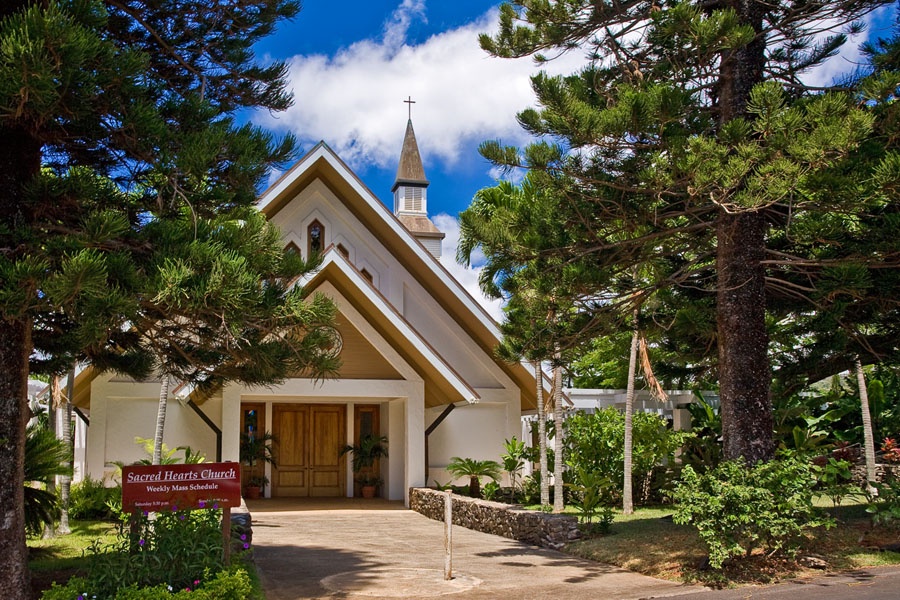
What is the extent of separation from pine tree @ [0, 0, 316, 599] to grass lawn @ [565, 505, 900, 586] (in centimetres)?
476

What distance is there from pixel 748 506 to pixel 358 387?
31.2ft

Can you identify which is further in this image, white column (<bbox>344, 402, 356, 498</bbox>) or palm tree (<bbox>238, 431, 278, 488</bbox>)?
white column (<bbox>344, 402, 356, 498</bbox>)

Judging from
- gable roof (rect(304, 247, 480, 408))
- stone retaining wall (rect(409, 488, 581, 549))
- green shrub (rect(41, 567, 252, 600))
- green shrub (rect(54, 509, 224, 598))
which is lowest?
stone retaining wall (rect(409, 488, 581, 549))

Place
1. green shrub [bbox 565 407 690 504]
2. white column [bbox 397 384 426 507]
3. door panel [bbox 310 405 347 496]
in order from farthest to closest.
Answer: door panel [bbox 310 405 347 496]
white column [bbox 397 384 426 507]
green shrub [bbox 565 407 690 504]

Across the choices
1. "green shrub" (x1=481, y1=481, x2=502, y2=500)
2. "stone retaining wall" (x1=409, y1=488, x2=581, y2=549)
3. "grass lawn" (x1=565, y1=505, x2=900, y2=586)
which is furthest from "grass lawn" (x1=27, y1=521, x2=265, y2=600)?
"green shrub" (x1=481, y1=481, x2=502, y2=500)

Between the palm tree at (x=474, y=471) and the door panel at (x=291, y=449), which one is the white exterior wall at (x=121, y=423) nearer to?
the door panel at (x=291, y=449)

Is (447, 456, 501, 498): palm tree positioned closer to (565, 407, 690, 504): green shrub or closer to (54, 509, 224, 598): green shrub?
(565, 407, 690, 504): green shrub

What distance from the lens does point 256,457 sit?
18.3m

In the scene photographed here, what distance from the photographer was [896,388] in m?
18.9

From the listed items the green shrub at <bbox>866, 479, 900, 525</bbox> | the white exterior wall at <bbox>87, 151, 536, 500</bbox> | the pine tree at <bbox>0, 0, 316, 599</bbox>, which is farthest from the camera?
the white exterior wall at <bbox>87, 151, 536, 500</bbox>

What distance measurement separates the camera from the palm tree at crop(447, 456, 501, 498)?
16.7 meters

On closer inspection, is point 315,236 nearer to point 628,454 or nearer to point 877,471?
point 628,454

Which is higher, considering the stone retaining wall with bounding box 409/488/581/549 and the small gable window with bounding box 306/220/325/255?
the small gable window with bounding box 306/220/325/255

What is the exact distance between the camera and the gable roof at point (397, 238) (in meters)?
17.2
